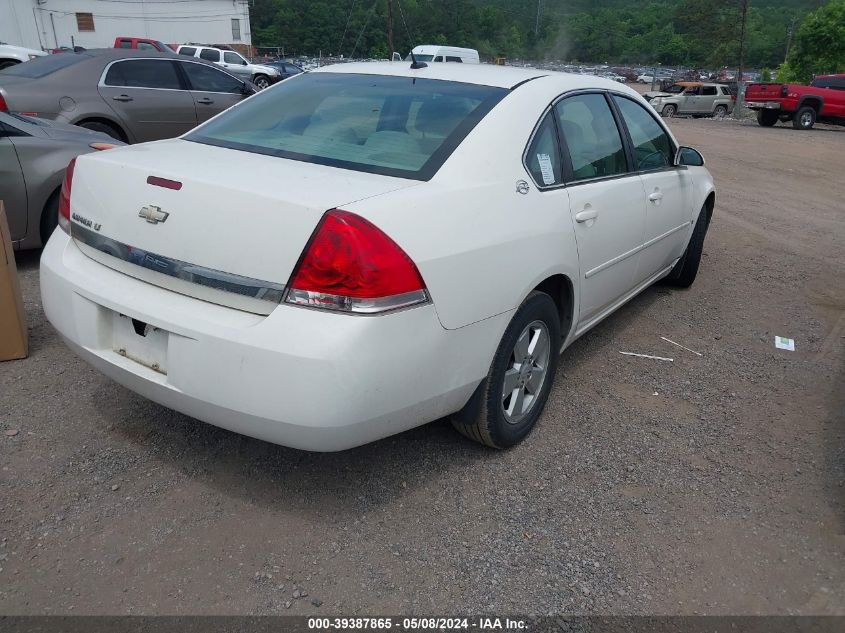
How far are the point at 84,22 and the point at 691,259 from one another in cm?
4995

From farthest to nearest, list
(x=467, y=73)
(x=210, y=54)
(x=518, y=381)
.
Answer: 1. (x=210, y=54)
2. (x=467, y=73)
3. (x=518, y=381)

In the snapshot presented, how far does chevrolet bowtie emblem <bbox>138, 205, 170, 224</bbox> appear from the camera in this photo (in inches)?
94.0

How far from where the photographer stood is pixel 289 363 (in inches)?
84.4

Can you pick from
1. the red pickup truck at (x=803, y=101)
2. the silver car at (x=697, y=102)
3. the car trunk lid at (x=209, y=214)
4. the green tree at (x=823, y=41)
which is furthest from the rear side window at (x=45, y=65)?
the green tree at (x=823, y=41)

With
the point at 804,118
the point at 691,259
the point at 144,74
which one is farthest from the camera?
the point at 804,118

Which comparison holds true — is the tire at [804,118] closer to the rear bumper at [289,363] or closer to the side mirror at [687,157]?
the side mirror at [687,157]

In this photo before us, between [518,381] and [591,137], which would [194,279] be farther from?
[591,137]

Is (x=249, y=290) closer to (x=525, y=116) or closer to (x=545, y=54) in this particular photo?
(x=525, y=116)

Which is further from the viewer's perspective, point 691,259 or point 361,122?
point 691,259

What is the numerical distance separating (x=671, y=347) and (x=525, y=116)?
2.12m

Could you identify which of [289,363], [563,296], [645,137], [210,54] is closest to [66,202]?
[289,363]

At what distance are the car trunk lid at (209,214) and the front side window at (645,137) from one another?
6.77ft

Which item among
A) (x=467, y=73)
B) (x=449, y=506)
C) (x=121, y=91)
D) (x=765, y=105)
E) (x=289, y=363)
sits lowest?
(x=765, y=105)

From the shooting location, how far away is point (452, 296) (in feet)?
7.87
